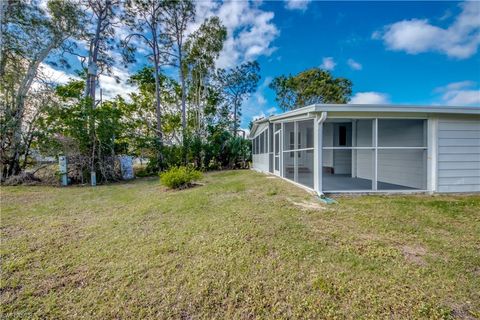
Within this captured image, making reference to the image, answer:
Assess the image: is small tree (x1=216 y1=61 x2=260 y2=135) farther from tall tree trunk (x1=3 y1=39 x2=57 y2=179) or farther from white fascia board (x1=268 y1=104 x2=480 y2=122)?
white fascia board (x1=268 y1=104 x2=480 y2=122)

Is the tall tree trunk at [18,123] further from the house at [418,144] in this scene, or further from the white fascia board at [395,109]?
the white fascia board at [395,109]

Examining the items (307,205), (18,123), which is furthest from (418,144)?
(18,123)

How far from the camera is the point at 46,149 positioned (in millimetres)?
8992

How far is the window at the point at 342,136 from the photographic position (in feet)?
33.2

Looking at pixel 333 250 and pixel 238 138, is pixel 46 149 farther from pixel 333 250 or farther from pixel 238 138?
pixel 333 250

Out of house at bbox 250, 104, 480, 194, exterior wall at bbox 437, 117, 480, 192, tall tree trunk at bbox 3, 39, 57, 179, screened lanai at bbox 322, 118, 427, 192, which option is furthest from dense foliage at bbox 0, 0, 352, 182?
exterior wall at bbox 437, 117, 480, 192

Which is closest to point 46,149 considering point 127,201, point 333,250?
point 127,201

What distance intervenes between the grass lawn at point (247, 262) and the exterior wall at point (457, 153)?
1.03 metres

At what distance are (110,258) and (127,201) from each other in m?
3.47

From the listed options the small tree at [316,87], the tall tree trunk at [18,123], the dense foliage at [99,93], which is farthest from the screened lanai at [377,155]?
the small tree at [316,87]

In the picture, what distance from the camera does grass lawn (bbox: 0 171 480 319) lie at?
6.40 ft

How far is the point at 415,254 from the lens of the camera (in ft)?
9.09

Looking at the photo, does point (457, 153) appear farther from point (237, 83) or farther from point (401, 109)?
point (237, 83)

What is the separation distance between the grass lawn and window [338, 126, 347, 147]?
5.52 m
